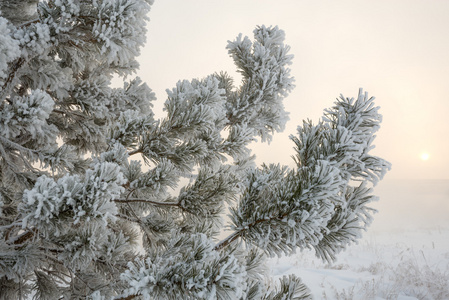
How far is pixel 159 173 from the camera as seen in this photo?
2.03 meters

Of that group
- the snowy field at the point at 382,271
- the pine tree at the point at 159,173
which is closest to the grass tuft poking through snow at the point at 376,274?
the snowy field at the point at 382,271

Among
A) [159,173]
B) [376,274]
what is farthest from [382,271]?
[159,173]

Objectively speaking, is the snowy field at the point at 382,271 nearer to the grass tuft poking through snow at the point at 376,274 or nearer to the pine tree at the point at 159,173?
the grass tuft poking through snow at the point at 376,274

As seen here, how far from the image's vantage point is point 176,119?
6.81 ft

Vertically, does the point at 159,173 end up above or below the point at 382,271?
below

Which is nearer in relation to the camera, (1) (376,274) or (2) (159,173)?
(2) (159,173)

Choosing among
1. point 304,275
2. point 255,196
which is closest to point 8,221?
point 255,196

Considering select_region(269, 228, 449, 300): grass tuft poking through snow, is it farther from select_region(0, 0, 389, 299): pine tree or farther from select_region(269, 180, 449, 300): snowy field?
select_region(0, 0, 389, 299): pine tree

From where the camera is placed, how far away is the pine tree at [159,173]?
48.3 inches

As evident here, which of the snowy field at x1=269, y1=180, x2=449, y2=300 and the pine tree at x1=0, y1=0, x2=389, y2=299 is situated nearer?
the pine tree at x1=0, y1=0, x2=389, y2=299

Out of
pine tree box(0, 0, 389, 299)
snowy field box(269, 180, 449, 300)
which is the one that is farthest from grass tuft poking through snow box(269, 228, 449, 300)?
pine tree box(0, 0, 389, 299)

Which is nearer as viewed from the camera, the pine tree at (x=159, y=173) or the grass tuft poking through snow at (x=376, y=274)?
the pine tree at (x=159, y=173)

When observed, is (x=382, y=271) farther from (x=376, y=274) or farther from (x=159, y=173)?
(x=159, y=173)

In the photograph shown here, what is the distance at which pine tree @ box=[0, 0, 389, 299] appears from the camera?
1.23 m
